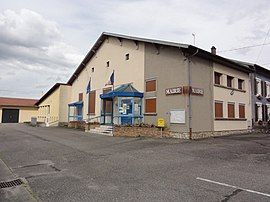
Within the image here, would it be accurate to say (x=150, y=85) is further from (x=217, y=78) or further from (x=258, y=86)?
(x=258, y=86)

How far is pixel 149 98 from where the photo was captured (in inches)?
760

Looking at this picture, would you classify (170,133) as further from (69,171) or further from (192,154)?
(69,171)

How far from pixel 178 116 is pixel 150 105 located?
286cm

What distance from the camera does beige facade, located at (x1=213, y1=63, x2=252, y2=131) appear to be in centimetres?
1938

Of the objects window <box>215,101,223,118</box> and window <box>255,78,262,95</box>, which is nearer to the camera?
window <box>215,101,223,118</box>

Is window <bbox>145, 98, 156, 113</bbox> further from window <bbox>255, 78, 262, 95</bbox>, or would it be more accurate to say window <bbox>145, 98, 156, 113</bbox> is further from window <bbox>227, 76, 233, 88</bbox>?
window <bbox>255, 78, 262, 95</bbox>

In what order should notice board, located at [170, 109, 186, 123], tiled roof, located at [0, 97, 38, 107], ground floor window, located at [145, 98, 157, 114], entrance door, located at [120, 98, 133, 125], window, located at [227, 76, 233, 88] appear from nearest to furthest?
notice board, located at [170, 109, 186, 123] → ground floor window, located at [145, 98, 157, 114] → entrance door, located at [120, 98, 133, 125] → window, located at [227, 76, 233, 88] → tiled roof, located at [0, 97, 38, 107]

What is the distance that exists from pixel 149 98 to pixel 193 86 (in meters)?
3.54

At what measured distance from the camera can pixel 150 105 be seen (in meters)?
19.2

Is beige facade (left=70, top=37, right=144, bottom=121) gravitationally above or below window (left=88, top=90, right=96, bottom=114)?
above

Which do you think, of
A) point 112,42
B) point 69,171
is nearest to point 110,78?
point 112,42

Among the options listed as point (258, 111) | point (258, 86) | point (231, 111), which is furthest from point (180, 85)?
point (258, 86)

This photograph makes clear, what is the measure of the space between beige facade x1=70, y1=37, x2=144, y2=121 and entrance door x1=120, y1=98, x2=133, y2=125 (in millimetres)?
1368

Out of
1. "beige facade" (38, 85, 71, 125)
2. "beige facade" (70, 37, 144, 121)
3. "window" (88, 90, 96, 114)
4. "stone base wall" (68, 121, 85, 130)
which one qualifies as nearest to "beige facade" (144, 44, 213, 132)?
"beige facade" (70, 37, 144, 121)
